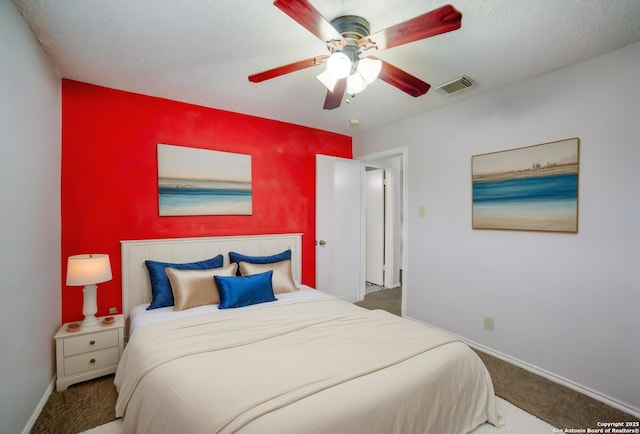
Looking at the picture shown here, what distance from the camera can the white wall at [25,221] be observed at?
5.00 ft

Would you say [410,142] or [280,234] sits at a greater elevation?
[410,142]

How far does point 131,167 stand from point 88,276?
1.09m

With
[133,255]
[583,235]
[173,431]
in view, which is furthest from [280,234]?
[583,235]

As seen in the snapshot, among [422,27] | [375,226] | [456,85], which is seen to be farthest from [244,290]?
[375,226]

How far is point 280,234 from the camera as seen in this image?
360cm

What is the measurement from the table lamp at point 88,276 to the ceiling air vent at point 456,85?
10.5 feet

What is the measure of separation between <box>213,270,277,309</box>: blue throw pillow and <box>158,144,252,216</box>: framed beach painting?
35.7 inches

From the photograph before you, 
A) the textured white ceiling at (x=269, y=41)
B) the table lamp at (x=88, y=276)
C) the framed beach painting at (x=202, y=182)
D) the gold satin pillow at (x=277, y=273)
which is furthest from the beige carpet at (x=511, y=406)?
the textured white ceiling at (x=269, y=41)

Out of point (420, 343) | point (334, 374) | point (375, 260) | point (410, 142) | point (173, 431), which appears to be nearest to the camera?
point (173, 431)

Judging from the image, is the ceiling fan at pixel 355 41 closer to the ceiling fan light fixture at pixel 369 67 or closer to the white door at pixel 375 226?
the ceiling fan light fixture at pixel 369 67

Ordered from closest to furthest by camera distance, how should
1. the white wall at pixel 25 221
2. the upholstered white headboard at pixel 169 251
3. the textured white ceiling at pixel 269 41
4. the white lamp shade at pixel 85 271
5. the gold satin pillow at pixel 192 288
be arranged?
the white wall at pixel 25 221
the textured white ceiling at pixel 269 41
the white lamp shade at pixel 85 271
the gold satin pillow at pixel 192 288
the upholstered white headboard at pixel 169 251

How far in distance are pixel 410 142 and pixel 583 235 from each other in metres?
1.89

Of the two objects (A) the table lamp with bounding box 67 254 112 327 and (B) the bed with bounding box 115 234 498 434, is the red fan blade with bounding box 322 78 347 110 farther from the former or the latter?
(A) the table lamp with bounding box 67 254 112 327

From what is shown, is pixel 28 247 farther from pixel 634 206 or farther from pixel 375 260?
pixel 375 260
